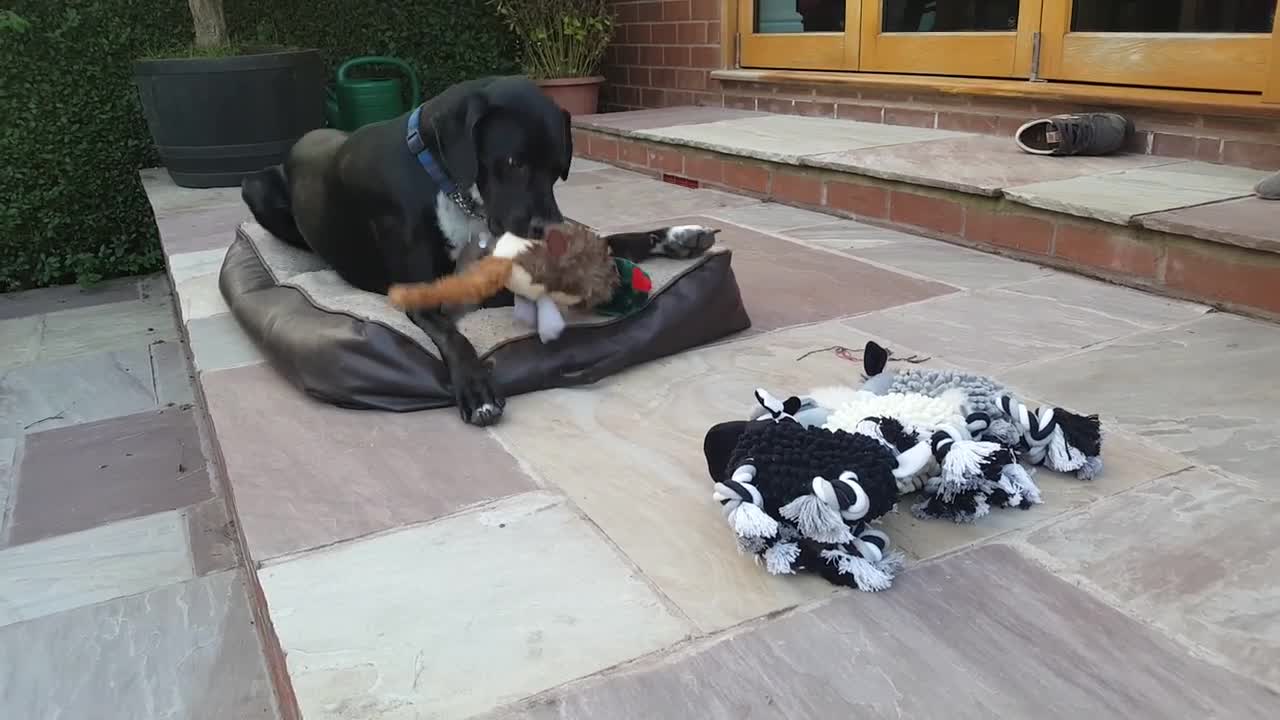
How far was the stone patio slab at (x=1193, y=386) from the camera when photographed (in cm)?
159

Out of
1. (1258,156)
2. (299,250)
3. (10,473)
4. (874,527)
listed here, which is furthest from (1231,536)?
(10,473)

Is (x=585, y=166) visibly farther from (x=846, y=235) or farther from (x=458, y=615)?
(x=458, y=615)

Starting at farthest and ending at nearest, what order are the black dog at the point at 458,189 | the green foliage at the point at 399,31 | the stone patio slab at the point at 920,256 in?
the green foliage at the point at 399,31 < the stone patio slab at the point at 920,256 < the black dog at the point at 458,189

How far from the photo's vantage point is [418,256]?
6.84 ft

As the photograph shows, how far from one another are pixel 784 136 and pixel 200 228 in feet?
7.62

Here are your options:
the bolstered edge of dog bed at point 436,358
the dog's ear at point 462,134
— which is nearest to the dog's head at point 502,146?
the dog's ear at point 462,134

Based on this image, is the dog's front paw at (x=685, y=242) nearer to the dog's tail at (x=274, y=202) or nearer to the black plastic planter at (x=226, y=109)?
the dog's tail at (x=274, y=202)

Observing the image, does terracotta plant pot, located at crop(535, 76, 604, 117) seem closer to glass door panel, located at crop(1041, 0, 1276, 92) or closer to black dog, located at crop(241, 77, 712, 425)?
glass door panel, located at crop(1041, 0, 1276, 92)

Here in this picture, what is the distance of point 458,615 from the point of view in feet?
3.99

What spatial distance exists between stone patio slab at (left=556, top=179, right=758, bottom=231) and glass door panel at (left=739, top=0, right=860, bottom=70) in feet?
3.50

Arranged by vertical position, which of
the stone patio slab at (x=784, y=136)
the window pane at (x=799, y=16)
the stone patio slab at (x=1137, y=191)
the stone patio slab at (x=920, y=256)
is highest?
the window pane at (x=799, y=16)

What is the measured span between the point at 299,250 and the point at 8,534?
101cm

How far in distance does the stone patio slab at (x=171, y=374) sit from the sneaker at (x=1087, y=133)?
114 inches

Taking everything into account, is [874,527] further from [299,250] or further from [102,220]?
[102,220]
